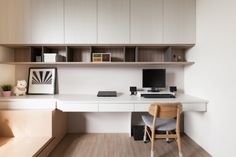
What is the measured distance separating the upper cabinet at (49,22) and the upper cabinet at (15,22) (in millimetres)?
128

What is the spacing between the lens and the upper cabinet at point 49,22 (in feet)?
8.55

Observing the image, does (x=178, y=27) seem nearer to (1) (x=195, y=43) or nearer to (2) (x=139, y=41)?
(1) (x=195, y=43)

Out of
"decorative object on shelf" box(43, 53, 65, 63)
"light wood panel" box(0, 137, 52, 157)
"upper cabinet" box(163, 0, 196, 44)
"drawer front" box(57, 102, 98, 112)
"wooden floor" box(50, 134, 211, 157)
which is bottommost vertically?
"wooden floor" box(50, 134, 211, 157)

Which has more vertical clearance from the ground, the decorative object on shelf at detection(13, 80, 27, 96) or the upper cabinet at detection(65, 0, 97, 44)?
the upper cabinet at detection(65, 0, 97, 44)

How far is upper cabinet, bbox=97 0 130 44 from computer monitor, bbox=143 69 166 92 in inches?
27.4

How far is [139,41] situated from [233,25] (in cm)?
125

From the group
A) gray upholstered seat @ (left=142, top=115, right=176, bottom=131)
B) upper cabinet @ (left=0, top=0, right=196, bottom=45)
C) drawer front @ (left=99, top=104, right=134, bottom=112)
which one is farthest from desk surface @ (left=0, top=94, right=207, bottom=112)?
upper cabinet @ (left=0, top=0, right=196, bottom=45)

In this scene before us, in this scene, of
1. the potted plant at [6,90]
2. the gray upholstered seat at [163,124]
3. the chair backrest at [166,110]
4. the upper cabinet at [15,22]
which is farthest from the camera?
the potted plant at [6,90]

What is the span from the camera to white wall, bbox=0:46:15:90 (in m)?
2.72

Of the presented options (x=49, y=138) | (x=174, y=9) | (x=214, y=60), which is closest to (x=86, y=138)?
(x=49, y=138)

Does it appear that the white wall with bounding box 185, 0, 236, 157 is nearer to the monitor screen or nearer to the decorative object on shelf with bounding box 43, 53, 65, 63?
the monitor screen

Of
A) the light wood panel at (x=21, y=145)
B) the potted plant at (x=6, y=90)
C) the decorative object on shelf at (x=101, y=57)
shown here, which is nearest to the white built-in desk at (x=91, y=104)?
the potted plant at (x=6, y=90)

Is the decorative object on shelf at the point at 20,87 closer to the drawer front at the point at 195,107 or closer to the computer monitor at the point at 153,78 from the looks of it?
the computer monitor at the point at 153,78

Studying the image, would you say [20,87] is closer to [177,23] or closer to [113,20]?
[113,20]
